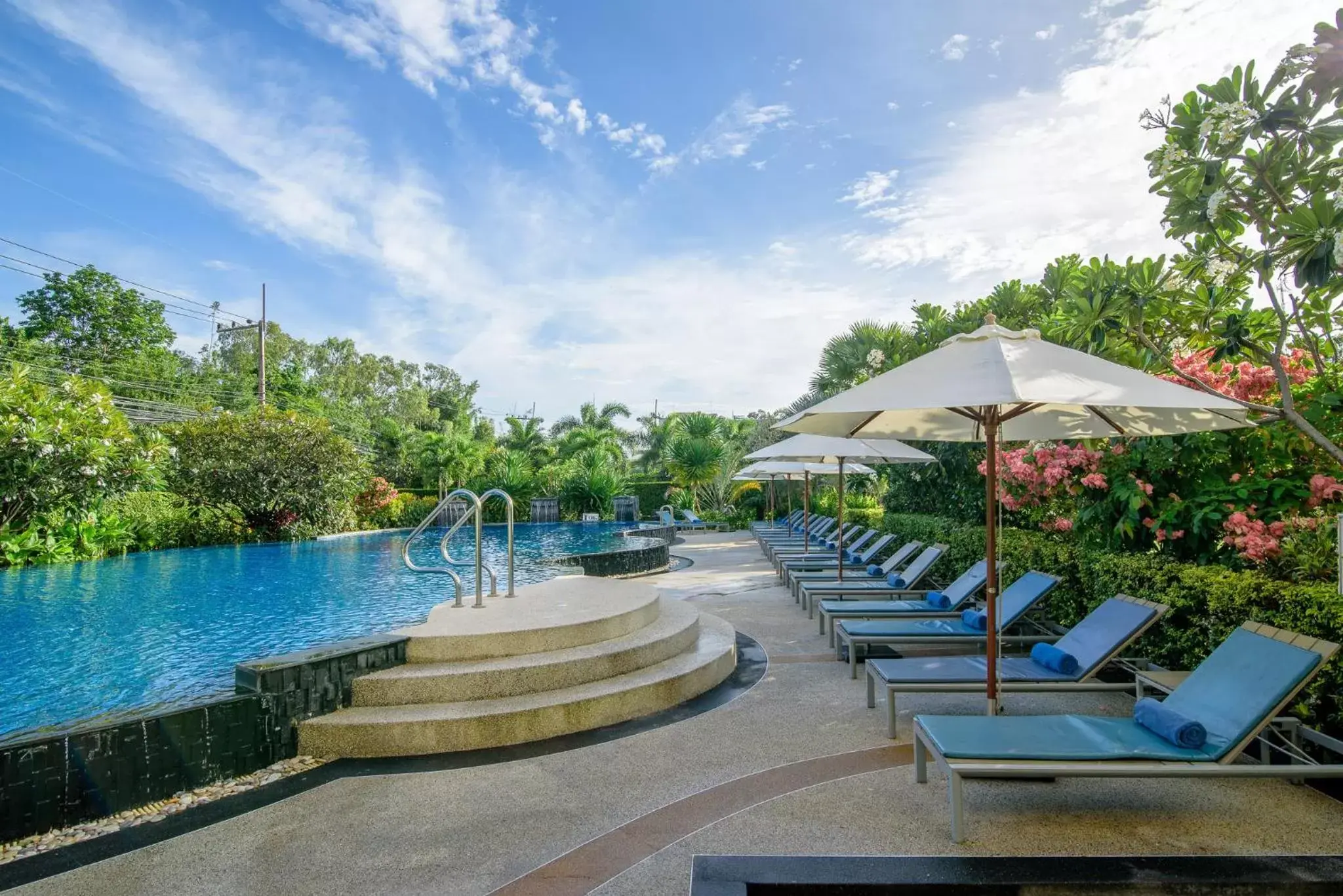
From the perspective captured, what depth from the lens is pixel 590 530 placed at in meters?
23.4

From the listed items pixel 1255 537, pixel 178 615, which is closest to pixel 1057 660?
pixel 1255 537

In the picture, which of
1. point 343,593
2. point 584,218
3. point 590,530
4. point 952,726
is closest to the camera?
point 952,726

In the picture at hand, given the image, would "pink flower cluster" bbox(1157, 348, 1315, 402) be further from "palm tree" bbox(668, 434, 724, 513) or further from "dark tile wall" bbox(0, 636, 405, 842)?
"palm tree" bbox(668, 434, 724, 513)

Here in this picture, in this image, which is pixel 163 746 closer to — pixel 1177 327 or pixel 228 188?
pixel 1177 327

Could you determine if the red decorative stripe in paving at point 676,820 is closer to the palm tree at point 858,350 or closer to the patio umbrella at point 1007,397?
the patio umbrella at point 1007,397

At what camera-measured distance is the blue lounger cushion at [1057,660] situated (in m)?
4.54

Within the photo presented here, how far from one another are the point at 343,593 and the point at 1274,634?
11049 mm

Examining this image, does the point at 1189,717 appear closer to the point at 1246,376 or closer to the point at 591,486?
the point at 1246,376

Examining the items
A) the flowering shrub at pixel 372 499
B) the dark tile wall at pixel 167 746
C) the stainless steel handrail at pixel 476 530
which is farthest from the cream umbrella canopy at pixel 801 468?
the flowering shrub at pixel 372 499

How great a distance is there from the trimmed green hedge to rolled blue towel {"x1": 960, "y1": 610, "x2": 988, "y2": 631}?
38.3 inches

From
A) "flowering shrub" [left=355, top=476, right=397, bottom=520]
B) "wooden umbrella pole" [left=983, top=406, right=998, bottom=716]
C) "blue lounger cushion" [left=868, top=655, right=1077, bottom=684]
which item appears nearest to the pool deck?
"blue lounger cushion" [left=868, top=655, right=1077, bottom=684]

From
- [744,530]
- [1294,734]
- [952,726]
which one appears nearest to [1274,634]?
[1294,734]

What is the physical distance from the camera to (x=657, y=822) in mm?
3305

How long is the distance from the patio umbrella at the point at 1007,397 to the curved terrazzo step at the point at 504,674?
2304 millimetres
